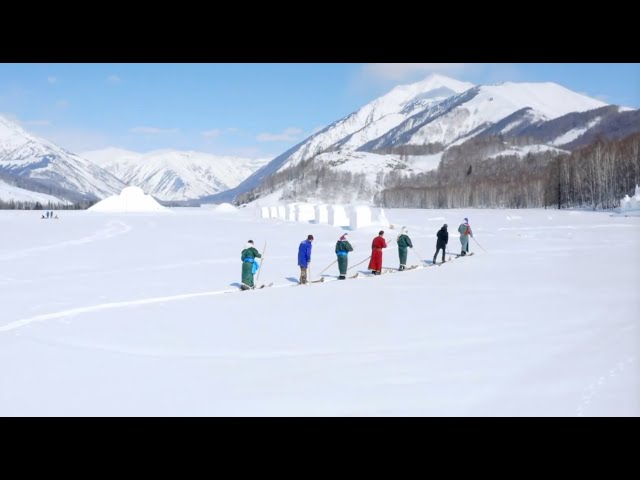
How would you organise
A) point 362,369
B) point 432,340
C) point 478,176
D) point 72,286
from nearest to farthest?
point 362,369 → point 432,340 → point 72,286 → point 478,176

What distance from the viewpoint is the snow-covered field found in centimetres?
675

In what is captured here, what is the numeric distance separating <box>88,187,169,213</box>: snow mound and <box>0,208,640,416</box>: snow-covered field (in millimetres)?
107380

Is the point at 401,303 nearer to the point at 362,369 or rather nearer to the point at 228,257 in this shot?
the point at 362,369

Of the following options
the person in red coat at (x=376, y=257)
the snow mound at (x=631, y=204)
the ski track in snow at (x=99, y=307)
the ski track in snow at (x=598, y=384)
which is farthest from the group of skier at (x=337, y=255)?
the snow mound at (x=631, y=204)

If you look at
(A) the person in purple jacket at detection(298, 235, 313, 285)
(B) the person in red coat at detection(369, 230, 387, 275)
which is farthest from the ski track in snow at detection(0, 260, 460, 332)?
(B) the person in red coat at detection(369, 230, 387, 275)

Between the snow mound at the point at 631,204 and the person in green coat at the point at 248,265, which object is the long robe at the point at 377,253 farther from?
the snow mound at the point at 631,204

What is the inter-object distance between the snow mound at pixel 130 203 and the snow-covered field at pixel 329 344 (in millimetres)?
107380

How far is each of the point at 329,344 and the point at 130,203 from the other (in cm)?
12354

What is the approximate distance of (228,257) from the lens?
24625mm

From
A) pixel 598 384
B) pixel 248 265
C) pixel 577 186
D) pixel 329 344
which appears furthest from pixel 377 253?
pixel 577 186

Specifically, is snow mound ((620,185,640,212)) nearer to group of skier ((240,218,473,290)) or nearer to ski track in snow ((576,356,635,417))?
group of skier ((240,218,473,290))

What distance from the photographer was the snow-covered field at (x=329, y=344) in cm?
675
